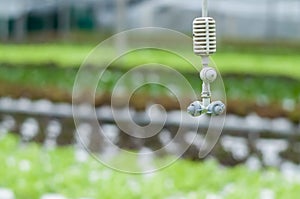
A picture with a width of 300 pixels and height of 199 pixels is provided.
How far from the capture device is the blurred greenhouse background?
14.9 feet

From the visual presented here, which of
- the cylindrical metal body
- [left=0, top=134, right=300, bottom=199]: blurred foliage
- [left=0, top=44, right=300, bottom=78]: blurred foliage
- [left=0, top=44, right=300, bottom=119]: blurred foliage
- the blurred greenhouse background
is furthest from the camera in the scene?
[left=0, top=44, right=300, bottom=78]: blurred foliage

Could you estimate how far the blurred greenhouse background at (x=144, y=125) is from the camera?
455cm

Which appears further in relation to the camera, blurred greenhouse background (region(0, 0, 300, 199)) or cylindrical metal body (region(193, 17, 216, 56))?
blurred greenhouse background (region(0, 0, 300, 199))

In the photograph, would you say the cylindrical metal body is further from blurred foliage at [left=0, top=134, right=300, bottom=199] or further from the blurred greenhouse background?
blurred foliage at [left=0, top=134, right=300, bottom=199]

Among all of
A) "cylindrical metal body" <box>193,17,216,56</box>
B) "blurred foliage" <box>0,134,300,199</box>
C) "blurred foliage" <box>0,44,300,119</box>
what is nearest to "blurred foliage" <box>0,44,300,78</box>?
"blurred foliage" <box>0,44,300,119</box>

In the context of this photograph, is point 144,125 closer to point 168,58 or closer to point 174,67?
point 174,67

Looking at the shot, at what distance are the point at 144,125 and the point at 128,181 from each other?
227cm

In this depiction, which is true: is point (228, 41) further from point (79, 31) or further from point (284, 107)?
point (284, 107)

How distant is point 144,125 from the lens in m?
6.98

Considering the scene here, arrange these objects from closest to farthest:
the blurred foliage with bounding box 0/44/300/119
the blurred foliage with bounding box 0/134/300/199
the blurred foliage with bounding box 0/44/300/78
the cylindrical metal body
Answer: the cylindrical metal body
the blurred foliage with bounding box 0/134/300/199
the blurred foliage with bounding box 0/44/300/119
the blurred foliage with bounding box 0/44/300/78

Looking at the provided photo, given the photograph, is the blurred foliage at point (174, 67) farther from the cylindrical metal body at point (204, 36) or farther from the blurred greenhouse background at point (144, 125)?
the cylindrical metal body at point (204, 36)

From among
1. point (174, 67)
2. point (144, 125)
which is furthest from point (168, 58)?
point (144, 125)

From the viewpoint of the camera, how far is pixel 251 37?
61.2 feet

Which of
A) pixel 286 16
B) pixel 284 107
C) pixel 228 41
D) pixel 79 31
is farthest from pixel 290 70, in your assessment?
pixel 79 31
